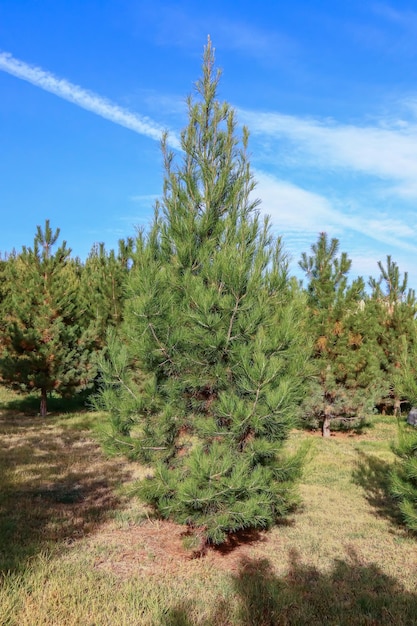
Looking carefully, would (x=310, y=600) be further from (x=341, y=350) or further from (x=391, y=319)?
(x=391, y=319)

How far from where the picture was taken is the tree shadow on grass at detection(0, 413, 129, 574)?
20.0 ft

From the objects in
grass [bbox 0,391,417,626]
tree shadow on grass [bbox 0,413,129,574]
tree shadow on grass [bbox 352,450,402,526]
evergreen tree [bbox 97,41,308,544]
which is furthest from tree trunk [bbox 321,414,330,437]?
evergreen tree [bbox 97,41,308,544]

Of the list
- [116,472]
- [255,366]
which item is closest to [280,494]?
[255,366]

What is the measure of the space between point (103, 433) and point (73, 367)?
1077 centimetres

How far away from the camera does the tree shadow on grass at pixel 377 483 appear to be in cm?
815

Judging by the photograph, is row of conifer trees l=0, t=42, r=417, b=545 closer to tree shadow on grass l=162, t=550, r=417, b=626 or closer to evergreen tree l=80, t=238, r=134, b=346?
→ tree shadow on grass l=162, t=550, r=417, b=626

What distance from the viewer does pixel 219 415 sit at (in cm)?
568

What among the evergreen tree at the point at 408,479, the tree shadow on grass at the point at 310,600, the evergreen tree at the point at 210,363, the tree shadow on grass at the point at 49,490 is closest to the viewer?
the tree shadow on grass at the point at 310,600

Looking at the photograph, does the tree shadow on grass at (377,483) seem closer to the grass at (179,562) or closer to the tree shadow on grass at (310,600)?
the grass at (179,562)

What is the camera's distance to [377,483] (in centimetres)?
990

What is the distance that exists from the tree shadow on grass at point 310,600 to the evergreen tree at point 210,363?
2.17 feet

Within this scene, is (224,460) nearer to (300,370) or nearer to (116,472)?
(300,370)

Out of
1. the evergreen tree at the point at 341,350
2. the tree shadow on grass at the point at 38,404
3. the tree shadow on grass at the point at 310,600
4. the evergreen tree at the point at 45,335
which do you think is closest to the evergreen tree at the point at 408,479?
the tree shadow on grass at the point at 310,600

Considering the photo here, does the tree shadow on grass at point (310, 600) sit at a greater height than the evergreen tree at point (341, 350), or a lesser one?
lesser
